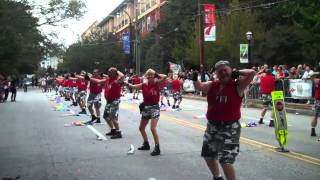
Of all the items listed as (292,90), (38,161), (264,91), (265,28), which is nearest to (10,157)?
(38,161)

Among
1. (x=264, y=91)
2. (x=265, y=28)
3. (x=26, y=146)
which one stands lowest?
(x=26, y=146)

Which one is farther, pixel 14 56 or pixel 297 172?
pixel 14 56

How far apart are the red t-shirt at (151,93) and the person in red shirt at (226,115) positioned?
4.18 meters

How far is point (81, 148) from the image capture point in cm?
1187

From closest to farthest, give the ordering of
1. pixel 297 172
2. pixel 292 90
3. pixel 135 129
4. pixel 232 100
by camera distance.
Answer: pixel 232 100
pixel 297 172
pixel 135 129
pixel 292 90

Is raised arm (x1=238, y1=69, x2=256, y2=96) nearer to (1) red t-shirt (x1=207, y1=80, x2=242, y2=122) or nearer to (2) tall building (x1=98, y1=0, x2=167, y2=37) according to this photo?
(1) red t-shirt (x1=207, y1=80, x2=242, y2=122)

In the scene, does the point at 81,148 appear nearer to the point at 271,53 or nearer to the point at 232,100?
the point at 232,100

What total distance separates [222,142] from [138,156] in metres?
4.22

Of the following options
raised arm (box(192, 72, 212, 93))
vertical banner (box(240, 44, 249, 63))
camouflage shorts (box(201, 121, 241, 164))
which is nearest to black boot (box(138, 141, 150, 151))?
raised arm (box(192, 72, 212, 93))

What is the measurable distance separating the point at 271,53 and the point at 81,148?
1218 inches

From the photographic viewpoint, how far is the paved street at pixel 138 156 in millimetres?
8664

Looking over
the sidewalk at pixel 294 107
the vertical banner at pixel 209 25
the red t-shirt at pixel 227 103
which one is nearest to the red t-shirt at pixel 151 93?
the red t-shirt at pixel 227 103

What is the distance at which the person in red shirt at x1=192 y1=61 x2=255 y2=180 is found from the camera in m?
6.39

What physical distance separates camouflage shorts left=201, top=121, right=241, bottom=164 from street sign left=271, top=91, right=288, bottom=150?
14.0 ft
